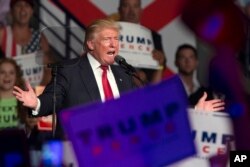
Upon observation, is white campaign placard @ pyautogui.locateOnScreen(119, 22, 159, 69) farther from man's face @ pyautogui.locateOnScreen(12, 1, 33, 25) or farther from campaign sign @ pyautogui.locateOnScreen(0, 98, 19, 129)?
campaign sign @ pyautogui.locateOnScreen(0, 98, 19, 129)

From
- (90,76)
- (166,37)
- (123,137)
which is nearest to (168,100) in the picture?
(123,137)

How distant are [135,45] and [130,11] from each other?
340 mm

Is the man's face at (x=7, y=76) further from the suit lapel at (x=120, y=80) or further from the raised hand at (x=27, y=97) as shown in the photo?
the raised hand at (x=27, y=97)

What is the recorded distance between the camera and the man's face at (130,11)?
6523 millimetres

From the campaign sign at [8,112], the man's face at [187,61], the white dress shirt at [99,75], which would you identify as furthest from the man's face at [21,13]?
the white dress shirt at [99,75]

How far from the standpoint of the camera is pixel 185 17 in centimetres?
124

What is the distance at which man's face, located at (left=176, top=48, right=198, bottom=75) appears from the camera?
6.49 metres

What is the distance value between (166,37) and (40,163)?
5080 mm

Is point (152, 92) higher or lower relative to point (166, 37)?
lower

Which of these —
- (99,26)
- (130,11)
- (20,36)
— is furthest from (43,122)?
(99,26)

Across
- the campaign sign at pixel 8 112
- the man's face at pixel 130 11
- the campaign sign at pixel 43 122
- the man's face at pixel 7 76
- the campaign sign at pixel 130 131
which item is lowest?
the campaign sign at pixel 130 131

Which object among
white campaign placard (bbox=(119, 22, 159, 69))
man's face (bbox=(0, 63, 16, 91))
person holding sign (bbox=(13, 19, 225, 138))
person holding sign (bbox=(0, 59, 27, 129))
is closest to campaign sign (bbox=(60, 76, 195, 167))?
person holding sign (bbox=(13, 19, 225, 138))

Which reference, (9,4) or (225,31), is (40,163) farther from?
(9,4)

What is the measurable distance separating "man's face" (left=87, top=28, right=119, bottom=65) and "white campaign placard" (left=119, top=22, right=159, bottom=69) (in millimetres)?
2440
